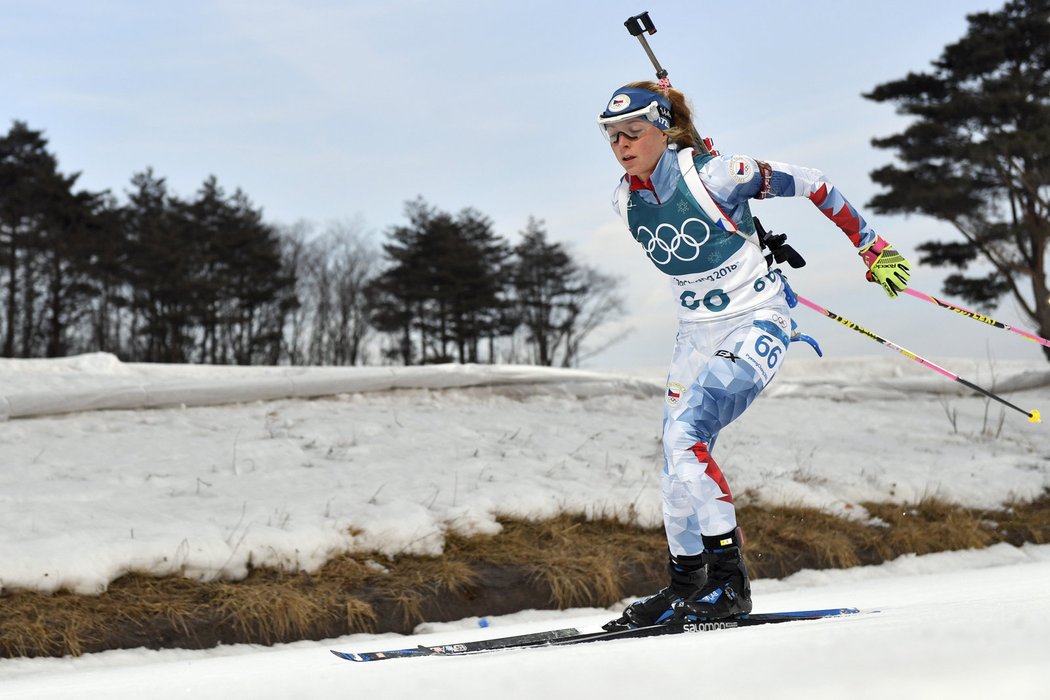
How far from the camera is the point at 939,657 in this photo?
2.01m

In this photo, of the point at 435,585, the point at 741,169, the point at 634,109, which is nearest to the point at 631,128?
the point at 634,109

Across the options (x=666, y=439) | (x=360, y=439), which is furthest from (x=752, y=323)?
(x=360, y=439)

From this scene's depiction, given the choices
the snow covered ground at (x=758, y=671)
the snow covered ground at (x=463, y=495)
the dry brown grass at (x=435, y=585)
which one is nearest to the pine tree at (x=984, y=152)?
the snow covered ground at (x=463, y=495)

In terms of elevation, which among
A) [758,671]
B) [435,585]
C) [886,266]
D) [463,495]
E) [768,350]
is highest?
[886,266]

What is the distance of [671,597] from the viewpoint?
3.88 metres

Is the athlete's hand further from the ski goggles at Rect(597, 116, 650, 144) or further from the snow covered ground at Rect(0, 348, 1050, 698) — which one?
the snow covered ground at Rect(0, 348, 1050, 698)

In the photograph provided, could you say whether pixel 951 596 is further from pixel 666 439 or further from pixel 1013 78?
pixel 1013 78

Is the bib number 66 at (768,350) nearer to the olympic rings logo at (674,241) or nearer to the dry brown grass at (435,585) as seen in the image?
the olympic rings logo at (674,241)

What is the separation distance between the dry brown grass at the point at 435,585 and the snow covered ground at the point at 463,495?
0.11 metres

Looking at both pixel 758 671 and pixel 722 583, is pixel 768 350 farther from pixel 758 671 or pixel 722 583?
pixel 758 671

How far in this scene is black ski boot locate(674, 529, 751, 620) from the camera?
3713 mm

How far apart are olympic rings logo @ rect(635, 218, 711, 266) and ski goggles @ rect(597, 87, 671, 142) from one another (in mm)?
423

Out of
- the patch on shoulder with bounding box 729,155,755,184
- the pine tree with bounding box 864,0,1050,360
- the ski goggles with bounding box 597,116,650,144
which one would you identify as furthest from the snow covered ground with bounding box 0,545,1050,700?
the pine tree with bounding box 864,0,1050,360

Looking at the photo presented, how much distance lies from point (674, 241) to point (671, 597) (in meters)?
1.48
